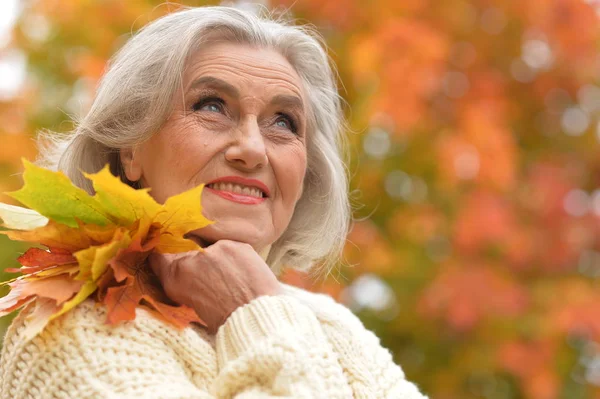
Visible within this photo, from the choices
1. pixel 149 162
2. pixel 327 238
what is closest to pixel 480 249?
pixel 327 238

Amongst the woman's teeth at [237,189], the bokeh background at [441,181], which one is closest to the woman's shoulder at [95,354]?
the woman's teeth at [237,189]

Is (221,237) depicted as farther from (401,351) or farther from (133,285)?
(401,351)

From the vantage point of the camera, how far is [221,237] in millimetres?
2270

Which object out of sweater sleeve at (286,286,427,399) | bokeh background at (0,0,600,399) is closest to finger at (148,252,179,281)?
sweater sleeve at (286,286,427,399)

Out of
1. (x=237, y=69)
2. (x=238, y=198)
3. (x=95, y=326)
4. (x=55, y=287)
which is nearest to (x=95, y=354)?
(x=95, y=326)

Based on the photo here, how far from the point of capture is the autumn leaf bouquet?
1940 millimetres

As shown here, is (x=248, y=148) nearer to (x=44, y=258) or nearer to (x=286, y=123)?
(x=286, y=123)

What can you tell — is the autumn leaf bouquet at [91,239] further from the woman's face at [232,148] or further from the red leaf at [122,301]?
the woman's face at [232,148]

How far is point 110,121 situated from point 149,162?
17 centimetres

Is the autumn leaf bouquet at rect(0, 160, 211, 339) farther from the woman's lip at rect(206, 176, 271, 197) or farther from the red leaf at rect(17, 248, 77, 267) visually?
the woman's lip at rect(206, 176, 271, 197)

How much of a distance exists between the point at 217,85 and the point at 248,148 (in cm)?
20

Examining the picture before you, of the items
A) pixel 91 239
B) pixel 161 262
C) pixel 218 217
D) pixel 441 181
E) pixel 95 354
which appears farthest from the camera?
pixel 441 181

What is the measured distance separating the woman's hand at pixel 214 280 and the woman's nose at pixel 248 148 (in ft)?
0.85

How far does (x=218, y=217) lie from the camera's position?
2266mm
